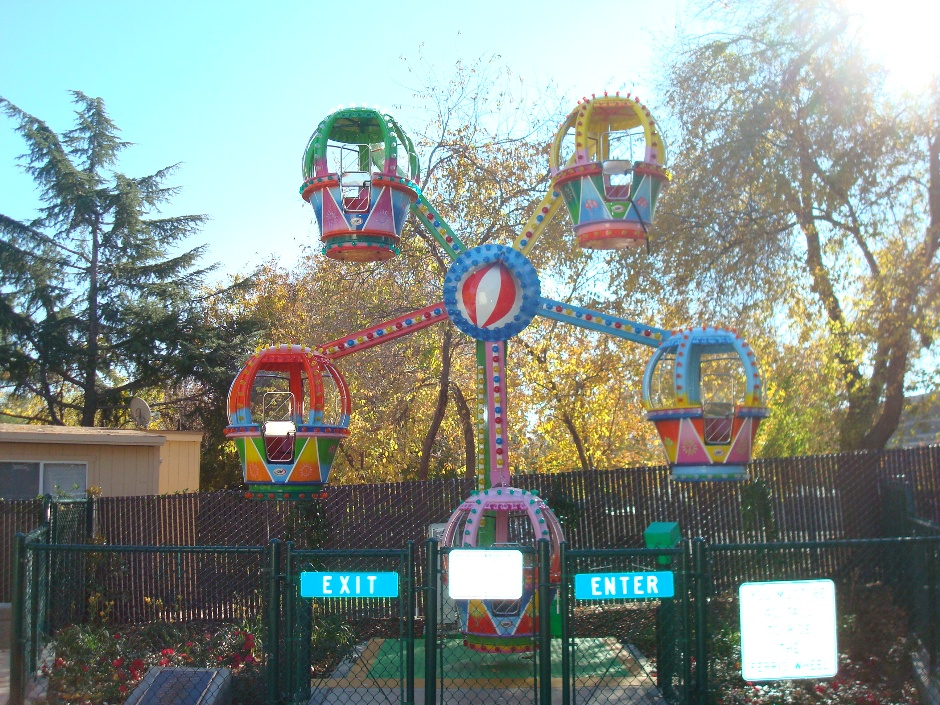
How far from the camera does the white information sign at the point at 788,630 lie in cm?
449

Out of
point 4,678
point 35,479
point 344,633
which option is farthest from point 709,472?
point 35,479

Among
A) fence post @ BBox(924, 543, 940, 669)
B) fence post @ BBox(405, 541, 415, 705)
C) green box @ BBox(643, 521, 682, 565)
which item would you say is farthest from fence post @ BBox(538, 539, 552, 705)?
green box @ BBox(643, 521, 682, 565)

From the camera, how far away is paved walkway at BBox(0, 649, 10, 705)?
759cm

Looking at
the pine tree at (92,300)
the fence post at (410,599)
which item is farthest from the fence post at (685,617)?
the pine tree at (92,300)

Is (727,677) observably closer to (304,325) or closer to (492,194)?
(492,194)

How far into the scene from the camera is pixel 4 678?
8.43 metres

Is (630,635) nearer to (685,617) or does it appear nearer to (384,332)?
(685,617)

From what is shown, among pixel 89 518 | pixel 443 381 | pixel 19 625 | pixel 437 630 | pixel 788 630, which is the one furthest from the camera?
pixel 443 381

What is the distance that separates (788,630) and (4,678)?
7161 millimetres

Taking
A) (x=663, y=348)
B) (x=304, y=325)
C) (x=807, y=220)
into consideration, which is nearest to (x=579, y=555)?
(x=663, y=348)

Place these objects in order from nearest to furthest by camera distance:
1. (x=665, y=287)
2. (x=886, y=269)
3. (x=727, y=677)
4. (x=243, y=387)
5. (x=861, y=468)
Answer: (x=727, y=677), (x=243, y=387), (x=861, y=468), (x=886, y=269), (x=665, y=287)

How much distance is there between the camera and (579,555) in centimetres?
572

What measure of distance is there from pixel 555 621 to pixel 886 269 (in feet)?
23.4

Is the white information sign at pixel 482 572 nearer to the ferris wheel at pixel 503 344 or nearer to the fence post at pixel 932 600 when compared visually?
the ferris wheel at pixel 503 344
